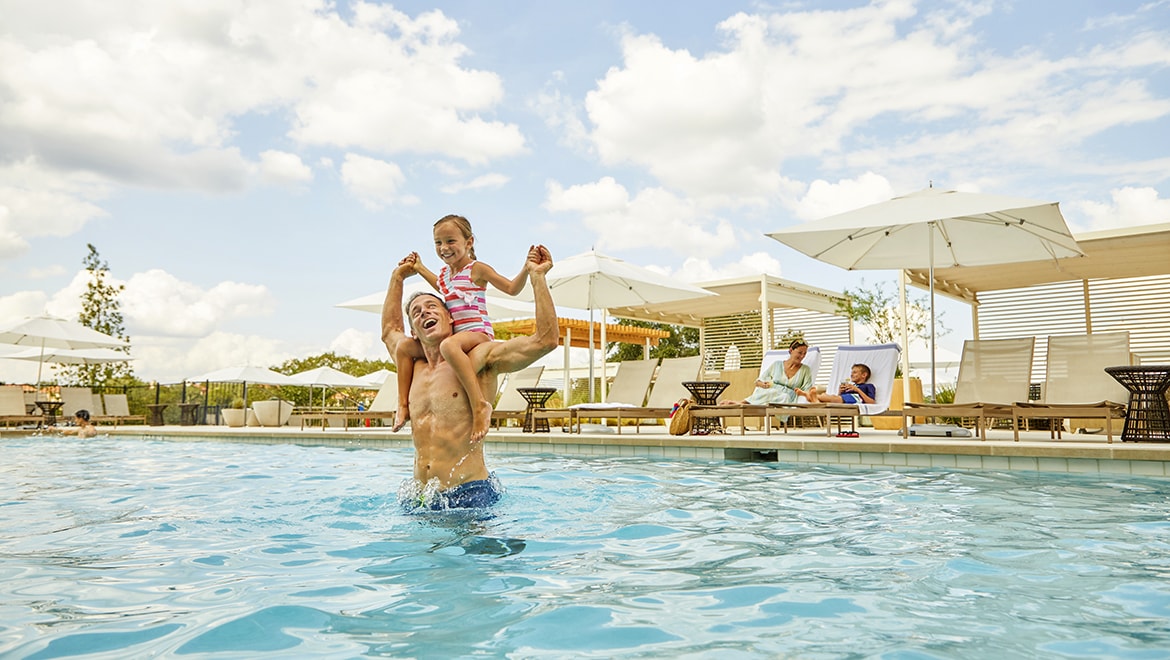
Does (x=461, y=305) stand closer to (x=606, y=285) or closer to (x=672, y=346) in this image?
(x=606, y=285)

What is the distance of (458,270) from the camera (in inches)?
134

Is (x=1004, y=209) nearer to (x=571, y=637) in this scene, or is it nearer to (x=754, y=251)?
(x=571, y=637)

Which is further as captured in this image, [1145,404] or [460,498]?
[1145,404]

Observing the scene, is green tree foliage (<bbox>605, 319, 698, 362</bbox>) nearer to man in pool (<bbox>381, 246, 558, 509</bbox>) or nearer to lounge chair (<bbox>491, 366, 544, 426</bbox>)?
lounge chair (<bbox>491, 366, 544, 426</bbox>)

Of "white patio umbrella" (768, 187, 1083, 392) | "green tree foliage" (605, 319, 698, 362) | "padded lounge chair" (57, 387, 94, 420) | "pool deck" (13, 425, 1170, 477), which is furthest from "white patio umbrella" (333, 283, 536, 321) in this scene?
"green tree foliage" (605, 319, 698, 362)

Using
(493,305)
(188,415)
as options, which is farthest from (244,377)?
(493,305)

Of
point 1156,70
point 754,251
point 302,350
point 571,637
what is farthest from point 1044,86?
A: point 302,350

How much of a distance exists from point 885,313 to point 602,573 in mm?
13543

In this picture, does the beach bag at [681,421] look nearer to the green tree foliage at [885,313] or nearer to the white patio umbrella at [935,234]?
the white patio umbrella at [935,234]

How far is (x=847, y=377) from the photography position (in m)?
9.62

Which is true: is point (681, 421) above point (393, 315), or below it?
below

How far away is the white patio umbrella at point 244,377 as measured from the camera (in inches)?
712

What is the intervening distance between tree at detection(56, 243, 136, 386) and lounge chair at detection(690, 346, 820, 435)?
1632 cm

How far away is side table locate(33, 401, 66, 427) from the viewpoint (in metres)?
15.2
